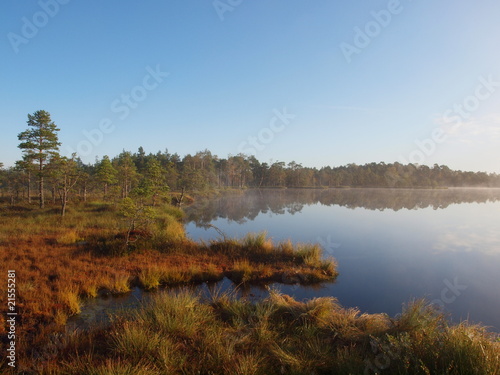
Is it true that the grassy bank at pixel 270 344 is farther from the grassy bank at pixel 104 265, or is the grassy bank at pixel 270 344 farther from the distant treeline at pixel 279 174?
the distant treeline at pixel 279 174

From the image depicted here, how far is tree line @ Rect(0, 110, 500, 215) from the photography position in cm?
2050

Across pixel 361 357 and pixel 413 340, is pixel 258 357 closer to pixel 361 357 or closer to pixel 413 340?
pixel 361 357

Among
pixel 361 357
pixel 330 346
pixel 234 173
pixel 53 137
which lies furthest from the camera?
pixel 234 173

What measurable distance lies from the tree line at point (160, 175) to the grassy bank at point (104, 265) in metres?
3.10

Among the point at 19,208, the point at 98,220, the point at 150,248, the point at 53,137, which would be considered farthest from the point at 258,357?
the point at 53,137

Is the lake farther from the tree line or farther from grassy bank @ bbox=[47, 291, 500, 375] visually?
the tree line

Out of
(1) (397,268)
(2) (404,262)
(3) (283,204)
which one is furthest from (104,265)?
(3) (283,204)

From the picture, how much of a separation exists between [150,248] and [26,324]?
6.15 metres

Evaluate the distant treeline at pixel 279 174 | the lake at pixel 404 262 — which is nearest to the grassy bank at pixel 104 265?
the lake at pixel 404 262

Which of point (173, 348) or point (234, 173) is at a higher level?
point (234, 173)

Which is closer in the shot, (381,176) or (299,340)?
(299,340)

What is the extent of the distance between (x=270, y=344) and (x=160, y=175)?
14.8m

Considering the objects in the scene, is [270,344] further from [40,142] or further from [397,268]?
[40,142]

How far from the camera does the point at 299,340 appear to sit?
15.4 ft
